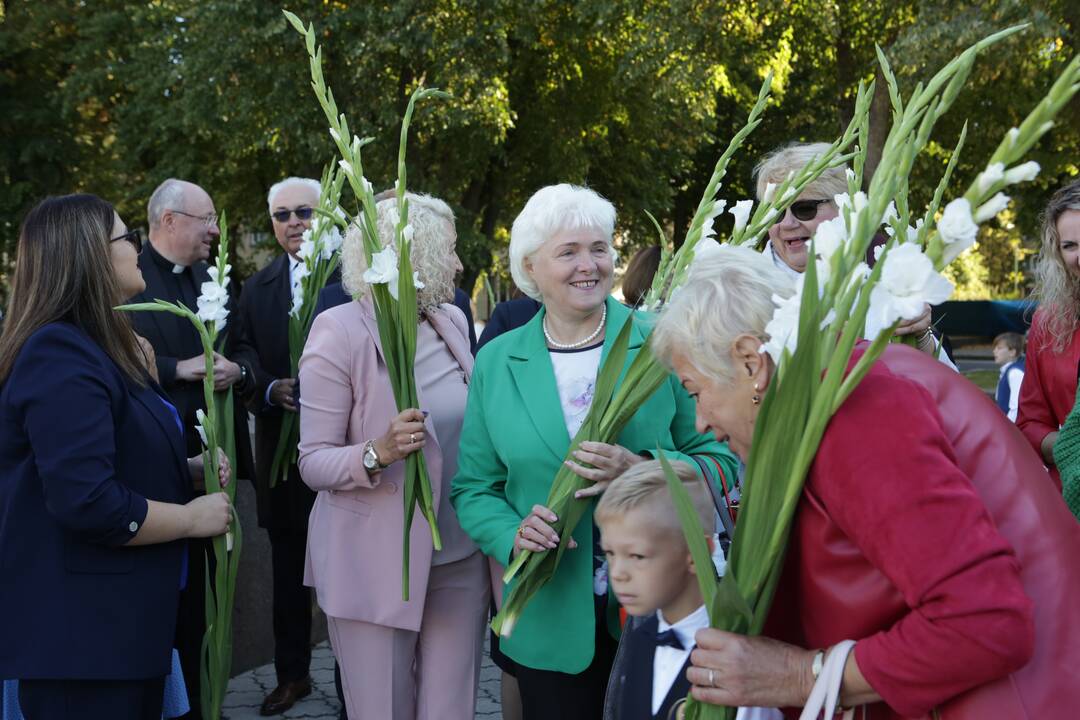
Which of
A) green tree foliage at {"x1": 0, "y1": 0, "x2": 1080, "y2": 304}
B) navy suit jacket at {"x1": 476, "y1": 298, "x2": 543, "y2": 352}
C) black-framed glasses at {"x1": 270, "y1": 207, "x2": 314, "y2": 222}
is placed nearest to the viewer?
navy suit jacket at {"x1": 476, "y1": 298, "x2": 543, "y2": 352}

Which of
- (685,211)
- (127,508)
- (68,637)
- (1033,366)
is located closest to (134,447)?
(127,508)

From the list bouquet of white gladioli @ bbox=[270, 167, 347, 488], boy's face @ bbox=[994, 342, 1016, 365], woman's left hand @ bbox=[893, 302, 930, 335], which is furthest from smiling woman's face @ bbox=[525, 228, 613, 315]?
boy's face @ bbox=[994, 342, 1016, 365]

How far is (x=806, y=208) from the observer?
11.3ft

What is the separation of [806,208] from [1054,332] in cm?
A: 79

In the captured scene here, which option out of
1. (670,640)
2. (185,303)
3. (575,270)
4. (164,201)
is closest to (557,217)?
(575,270)

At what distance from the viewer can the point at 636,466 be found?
256cm

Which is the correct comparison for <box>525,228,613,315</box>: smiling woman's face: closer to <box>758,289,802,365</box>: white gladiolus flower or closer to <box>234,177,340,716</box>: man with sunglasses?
<box>758,289,802,365</box>: white gladiolus flower

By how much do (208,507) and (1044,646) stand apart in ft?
7.65

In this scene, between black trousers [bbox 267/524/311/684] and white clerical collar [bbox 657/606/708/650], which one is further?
black trousers [bbox 267/524/311/684]

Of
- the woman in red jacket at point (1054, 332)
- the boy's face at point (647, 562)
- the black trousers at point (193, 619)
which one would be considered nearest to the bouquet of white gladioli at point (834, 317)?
the boy's face at point (647, 562)

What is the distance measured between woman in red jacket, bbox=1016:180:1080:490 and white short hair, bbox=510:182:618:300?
4.23ft

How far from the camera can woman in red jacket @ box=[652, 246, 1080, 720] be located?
1498 mm

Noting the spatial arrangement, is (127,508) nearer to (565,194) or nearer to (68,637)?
(68,637)

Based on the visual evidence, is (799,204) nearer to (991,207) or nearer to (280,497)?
(991,207)
